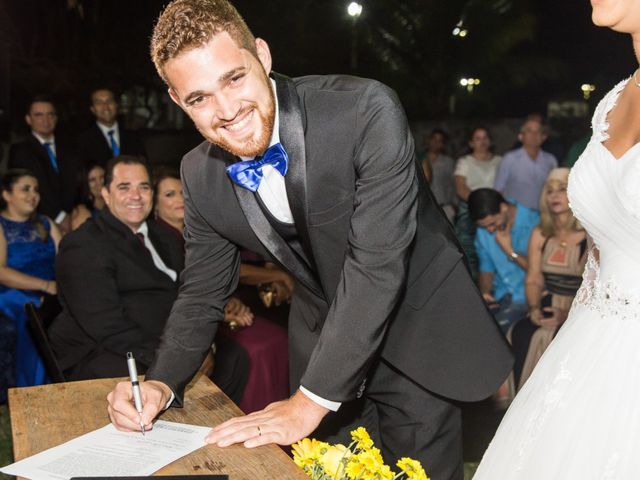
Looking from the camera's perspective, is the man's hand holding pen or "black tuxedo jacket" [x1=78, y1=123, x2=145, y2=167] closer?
the man's hand holding pen

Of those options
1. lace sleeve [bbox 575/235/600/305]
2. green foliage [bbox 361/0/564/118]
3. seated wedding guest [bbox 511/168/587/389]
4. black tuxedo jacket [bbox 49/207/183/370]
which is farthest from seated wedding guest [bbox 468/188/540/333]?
lace sleeve [bbox 575/235/600/305]

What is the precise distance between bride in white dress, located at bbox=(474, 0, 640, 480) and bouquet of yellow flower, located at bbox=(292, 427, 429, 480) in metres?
Result: 0.47

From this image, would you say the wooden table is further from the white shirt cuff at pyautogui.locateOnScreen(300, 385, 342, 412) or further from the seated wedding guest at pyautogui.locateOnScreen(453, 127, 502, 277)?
the seated wedding guest at pyautogui.locateOnScreen(453, 127, 502, 277)

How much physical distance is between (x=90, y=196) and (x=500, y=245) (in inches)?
120

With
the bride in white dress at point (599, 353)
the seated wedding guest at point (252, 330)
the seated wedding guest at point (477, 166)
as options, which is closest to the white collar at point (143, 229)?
the seated wedding guest at point (252, 330)

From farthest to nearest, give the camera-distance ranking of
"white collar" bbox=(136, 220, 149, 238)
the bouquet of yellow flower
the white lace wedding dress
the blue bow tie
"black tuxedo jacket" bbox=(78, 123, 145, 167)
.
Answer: "black tuxedo jacket" bbox=(78, 123, 145, 167) → "white collar" bbox=(136, 220, 149, 238) → the blue bow tie → the white lace wedding dress → the bouquet of yellow flower

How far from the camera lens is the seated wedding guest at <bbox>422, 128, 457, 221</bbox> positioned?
6.62 m

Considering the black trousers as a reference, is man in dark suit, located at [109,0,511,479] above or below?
above

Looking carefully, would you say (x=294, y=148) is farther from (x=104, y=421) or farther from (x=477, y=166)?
(x=477, y=166)

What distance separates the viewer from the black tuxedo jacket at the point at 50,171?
5691 millimetres

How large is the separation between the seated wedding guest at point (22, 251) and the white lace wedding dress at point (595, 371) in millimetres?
3478

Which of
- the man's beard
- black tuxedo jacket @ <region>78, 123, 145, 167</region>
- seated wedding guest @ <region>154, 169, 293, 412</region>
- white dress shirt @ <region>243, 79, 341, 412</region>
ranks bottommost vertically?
seated wedding guest @ <region>154, 169, 293, 412</region>

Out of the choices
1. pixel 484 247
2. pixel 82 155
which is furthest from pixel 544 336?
pixel 82 155

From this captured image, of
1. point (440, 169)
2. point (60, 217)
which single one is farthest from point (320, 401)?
point (440, 169)
